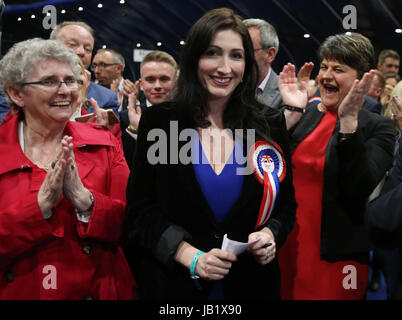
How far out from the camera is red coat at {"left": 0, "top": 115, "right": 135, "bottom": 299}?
1629 millimetres

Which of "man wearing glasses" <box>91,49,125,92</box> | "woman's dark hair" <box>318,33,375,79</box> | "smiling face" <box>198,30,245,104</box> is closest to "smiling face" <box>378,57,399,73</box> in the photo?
"man wearing glasses" <box>91,49,125,92</box>

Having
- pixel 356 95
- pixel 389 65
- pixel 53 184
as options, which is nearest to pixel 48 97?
pixel 53 184

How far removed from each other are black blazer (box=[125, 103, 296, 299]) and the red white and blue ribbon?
0.03 meters

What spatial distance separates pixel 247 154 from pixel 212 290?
1.74 feet

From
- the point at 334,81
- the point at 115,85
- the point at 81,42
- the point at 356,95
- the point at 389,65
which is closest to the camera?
the point at 356,95

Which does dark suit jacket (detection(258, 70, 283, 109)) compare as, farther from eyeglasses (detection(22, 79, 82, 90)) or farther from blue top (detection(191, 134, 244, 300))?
eyeglasses (detection(22, 79, 82, 90))

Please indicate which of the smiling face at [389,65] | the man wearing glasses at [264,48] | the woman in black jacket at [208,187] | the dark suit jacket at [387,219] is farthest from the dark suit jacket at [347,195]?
the smiling face at [389,65]

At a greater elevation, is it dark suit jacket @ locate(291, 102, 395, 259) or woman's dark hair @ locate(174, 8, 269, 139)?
woman's dark hair @ locate(174, 8, 269, 139)

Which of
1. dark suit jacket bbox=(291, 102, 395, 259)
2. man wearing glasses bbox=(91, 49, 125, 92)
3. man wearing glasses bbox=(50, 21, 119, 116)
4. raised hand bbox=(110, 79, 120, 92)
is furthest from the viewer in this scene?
man wearing glasses bbox=(91, 49, 125, 92)

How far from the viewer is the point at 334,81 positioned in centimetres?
213

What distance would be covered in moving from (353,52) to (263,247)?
107 cm

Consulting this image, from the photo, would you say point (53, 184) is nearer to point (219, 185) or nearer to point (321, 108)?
point (219, 185)

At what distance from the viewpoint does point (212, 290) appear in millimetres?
1669
